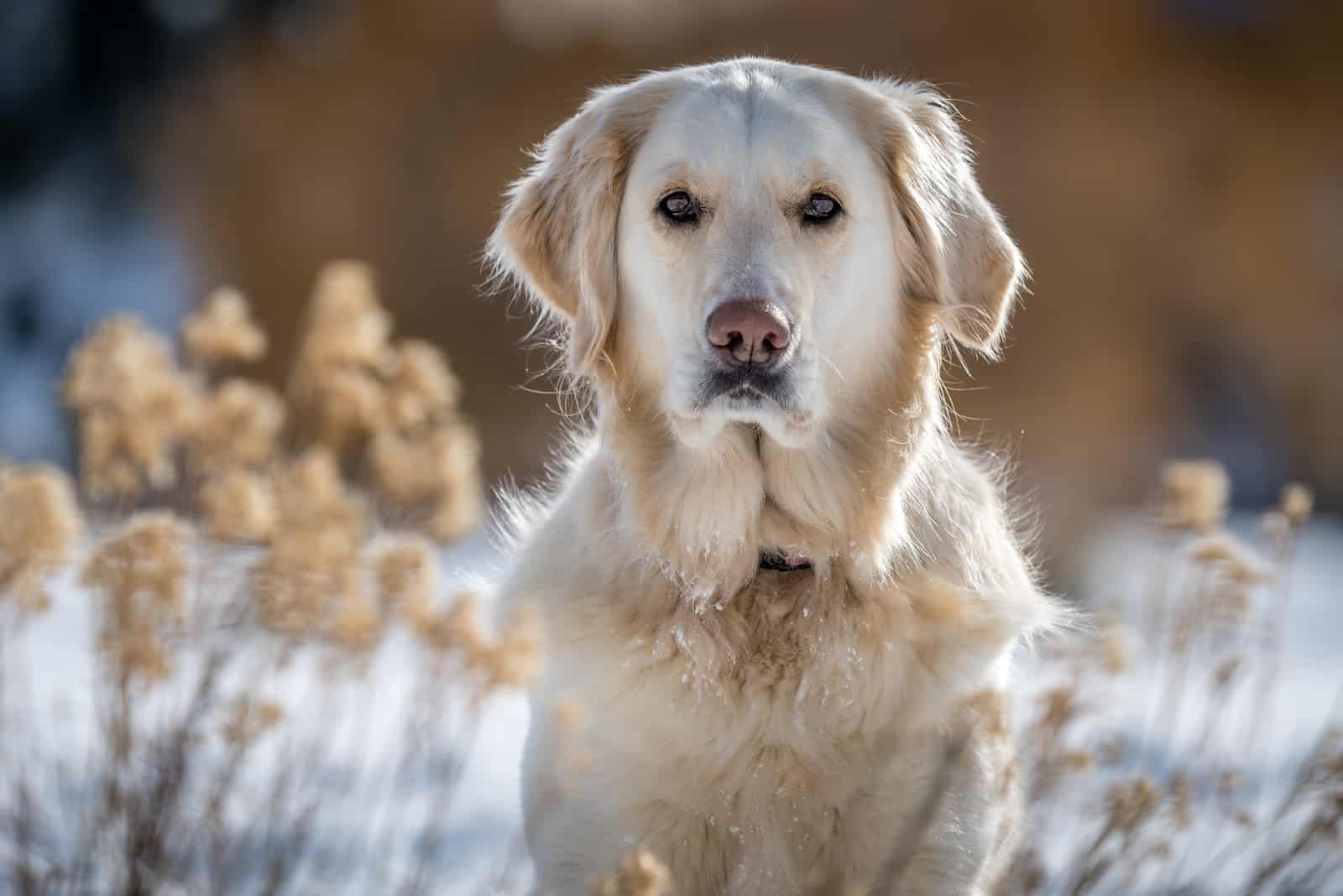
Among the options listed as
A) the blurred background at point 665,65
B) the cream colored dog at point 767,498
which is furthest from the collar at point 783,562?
the blurred background at point 665,65

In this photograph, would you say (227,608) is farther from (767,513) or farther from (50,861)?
(767,513)

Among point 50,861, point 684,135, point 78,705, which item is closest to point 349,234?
point 78,705

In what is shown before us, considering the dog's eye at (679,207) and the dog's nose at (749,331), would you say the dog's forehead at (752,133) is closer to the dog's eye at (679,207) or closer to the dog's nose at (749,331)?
the dog's eye at (679,207)

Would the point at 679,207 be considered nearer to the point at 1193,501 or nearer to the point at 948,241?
the point at 948,241

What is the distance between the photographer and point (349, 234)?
10.4 metres

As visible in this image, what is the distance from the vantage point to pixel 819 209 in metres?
2.92

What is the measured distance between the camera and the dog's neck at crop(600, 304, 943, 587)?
9.65 feet

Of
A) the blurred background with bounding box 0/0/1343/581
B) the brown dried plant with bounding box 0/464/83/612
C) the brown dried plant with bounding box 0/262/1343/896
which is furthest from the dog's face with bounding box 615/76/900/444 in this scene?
the blurred background with bounding box 0/0/1343/581

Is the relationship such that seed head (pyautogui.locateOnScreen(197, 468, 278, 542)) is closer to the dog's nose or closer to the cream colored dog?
the cream colored dog

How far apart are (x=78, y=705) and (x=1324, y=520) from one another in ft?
34.7

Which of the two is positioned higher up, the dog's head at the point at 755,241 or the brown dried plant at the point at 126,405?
the dog's head at the point at 755,241

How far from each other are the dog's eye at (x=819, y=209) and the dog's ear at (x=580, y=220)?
43cm

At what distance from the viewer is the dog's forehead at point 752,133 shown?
288cm

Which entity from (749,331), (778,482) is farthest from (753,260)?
(778,482)
